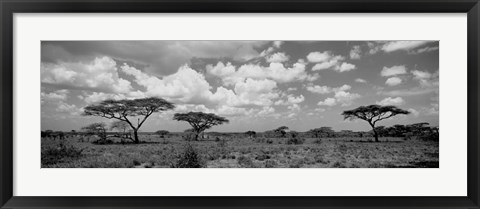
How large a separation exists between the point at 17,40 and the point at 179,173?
2352 millimetres

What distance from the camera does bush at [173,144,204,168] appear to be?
412 centimetres

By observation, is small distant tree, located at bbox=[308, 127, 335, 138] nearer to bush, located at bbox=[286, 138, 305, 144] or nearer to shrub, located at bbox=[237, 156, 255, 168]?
bush, located at bbox=[286, 138, 305, 144]

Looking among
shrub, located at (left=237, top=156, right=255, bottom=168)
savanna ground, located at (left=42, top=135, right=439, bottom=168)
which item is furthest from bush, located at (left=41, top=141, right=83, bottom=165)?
shrub, located at (left=237, top=156, right=255, bottom=168)

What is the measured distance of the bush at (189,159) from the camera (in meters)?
4.12

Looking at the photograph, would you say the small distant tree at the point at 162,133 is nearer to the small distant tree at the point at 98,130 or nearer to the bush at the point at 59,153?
the small distant tree at the point at 98,130

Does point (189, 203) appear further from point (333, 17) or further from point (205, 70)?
point (333, 17)

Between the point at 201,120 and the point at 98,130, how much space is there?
1553 mm

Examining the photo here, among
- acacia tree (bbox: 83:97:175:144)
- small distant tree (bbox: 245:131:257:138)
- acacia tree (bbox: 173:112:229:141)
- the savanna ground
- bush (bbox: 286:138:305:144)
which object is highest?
acacia tree (bbox: 83:97:175:144)

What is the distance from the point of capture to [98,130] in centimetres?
476

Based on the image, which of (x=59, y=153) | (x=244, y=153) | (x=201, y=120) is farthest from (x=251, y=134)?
(x=59, y=153)

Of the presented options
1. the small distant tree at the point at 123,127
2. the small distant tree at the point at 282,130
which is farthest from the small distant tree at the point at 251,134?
the small distant tree at the point at 123,127

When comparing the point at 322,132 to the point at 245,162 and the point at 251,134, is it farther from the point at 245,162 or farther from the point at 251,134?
the point at 245,162

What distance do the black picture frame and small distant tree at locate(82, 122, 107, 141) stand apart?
959 mm

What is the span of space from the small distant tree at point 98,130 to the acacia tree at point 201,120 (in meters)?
1.08
